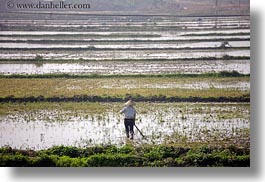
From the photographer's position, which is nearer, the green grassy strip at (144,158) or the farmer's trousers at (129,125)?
the green grassy strip at (144,158)

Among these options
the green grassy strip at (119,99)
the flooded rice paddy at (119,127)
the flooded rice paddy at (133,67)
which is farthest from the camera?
the flooded rice paddy at (133,67)

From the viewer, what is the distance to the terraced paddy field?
236 inches

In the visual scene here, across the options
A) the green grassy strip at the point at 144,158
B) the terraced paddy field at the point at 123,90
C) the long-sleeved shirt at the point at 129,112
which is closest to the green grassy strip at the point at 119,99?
the terraced paddy field at the point at 123,90

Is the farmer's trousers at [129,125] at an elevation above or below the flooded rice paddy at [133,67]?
below

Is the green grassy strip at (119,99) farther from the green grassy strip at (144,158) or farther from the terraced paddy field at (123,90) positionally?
the green grassy strip at (144,158)

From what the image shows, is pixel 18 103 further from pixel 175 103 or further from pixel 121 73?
pixel 175 103

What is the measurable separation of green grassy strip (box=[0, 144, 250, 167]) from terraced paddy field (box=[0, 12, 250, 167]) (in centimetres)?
1

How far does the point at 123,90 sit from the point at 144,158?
81 centimetres

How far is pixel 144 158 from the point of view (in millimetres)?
5930

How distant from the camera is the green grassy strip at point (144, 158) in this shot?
232 inches

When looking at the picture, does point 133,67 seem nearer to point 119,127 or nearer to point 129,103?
point 129,103

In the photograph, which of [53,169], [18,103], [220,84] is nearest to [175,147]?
[220,84]

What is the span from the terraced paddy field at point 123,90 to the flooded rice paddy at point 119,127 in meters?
0.01

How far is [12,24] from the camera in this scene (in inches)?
253
